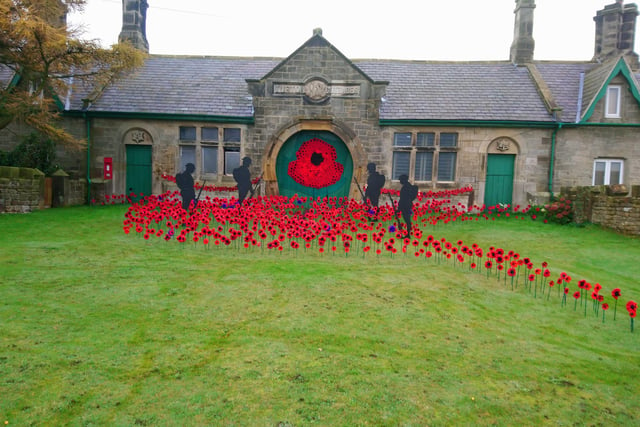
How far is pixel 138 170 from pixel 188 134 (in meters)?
2.54

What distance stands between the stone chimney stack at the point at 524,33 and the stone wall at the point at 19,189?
20006 mm

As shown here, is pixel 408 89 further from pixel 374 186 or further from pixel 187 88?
pixel 187 88

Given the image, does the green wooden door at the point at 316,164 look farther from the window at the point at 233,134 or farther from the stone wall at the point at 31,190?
the stone wall at the point at 31,190

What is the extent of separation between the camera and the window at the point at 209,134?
17.2 m

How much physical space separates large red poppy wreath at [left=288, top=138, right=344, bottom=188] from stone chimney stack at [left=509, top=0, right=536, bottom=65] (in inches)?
400

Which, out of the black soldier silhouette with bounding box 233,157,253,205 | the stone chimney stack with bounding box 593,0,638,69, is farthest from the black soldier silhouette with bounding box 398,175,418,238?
the stone chimney stack with bounding box 593,0,638,69

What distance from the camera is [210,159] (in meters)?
17.4

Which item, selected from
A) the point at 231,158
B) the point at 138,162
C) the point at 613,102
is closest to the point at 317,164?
the point at 231,158

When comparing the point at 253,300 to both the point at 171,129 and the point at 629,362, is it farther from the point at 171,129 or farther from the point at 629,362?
the point at 171,129

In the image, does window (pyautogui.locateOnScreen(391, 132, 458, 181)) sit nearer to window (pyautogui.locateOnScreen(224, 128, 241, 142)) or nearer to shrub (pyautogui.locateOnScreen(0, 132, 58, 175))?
window (pyautogui.locateOnScreen(224, 128, 241, 142))

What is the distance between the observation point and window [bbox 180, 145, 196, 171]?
1723 cm

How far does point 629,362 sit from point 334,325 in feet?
10.00

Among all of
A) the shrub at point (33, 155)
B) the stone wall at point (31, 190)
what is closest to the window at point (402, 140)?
the stone wall at point (31, 190)

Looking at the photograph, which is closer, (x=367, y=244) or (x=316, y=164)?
(x=367, y=244)
